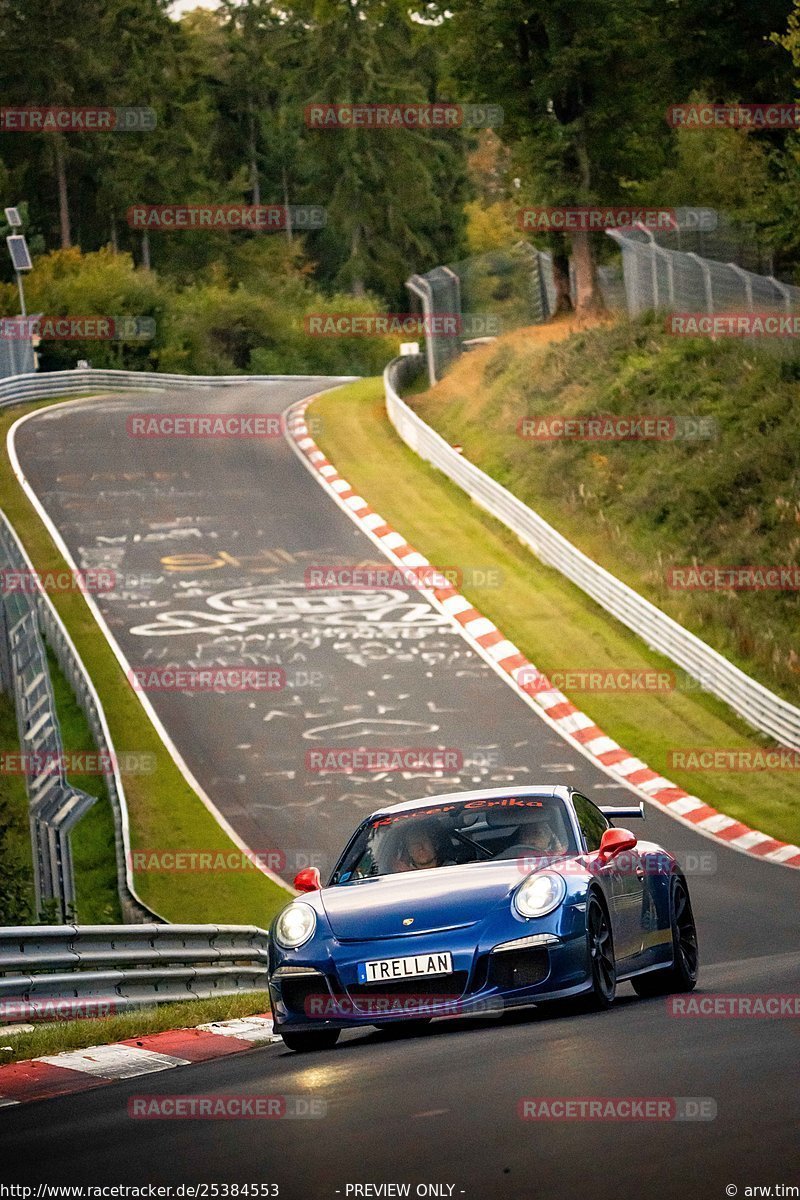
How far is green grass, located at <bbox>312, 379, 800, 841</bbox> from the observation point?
24266 mm

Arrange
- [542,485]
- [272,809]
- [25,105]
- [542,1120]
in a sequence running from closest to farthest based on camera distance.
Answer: [542,1120], [272,809], [542,485], [25,105]

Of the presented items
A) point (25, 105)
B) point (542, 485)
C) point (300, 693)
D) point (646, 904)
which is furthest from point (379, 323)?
point (646, 904)

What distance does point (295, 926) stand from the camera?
32.0ft

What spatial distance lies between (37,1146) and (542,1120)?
1.77 meters

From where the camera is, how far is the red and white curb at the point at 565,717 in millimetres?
22047

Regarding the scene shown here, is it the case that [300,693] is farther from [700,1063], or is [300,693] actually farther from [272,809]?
[700,1063]

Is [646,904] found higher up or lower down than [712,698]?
higher up

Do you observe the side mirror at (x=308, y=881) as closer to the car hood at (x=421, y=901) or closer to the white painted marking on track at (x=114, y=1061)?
the car hood at (x=421, y=901)

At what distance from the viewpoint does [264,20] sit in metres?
101

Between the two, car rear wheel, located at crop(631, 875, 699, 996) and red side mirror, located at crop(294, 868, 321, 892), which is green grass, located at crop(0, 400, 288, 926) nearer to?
car rear wheel, located at crop(631, 875, 699, 996)

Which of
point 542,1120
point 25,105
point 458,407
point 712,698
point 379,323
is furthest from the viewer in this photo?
point 379,323

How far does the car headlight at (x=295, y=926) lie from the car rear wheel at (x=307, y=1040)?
1.44 feet

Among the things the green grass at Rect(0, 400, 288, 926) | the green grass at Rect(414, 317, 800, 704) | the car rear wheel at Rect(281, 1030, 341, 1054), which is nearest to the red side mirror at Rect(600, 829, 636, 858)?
the car rear wheel at Rect(281, 1030, 341, 1054)

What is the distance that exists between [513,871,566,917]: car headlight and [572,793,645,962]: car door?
1.37 ft
